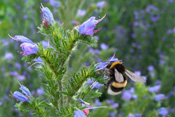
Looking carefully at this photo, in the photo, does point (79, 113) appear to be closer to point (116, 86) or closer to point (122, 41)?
point (116, 86)

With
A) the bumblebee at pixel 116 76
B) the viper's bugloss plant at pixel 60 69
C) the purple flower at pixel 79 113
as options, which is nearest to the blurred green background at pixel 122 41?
the bumblebee at pixel 116 76

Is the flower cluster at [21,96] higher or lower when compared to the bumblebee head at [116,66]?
lower

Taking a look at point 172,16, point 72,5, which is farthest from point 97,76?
point 172,16

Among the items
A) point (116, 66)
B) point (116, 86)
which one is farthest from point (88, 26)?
point (116, 86)

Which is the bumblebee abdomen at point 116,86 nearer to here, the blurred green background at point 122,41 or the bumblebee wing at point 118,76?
the bumblebee wing at point 118,76

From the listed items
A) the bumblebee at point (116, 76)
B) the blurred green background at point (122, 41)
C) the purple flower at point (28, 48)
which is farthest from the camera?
the blurred green background at point (122, 41)

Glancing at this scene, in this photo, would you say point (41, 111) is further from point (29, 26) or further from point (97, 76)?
point (29, 26)

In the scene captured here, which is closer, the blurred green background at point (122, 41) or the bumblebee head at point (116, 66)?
the bumblebee head at point (116, 66)

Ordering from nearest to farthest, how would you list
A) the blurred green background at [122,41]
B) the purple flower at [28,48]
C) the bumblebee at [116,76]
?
the purple flower at [28,48], the bumblebee at [116,76], the blurred green background at [122,41]
